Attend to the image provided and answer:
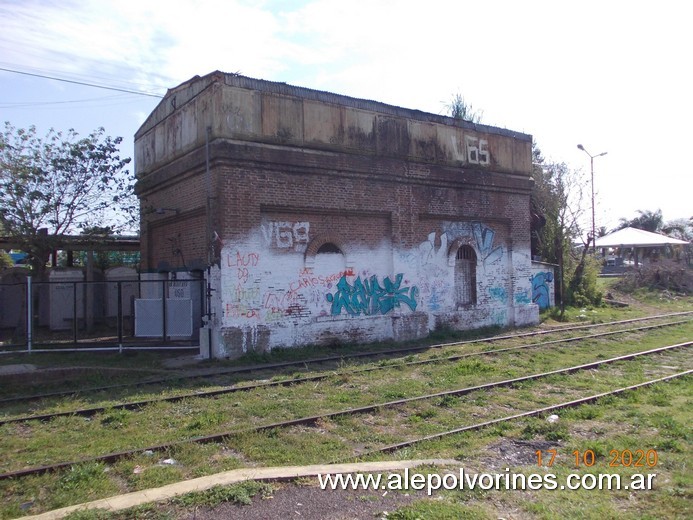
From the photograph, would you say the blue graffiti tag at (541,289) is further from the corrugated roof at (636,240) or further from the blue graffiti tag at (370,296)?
the corrugated roof at (636,240)

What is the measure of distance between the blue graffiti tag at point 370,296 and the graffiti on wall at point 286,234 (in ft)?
5.31

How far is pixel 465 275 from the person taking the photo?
18.5 meters

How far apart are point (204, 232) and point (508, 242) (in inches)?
426

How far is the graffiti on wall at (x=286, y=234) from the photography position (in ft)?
45.9

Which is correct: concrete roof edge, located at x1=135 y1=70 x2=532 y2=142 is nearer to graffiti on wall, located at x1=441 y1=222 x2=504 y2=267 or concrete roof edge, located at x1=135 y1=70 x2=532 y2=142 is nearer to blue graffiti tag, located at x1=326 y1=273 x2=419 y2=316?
graffiti on wall, located at x1=441 y1=222 x2=504 y2=267

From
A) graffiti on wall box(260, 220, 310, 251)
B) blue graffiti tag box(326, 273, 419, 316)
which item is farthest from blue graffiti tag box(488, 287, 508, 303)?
graffiti on wall box(260, 220, 310, 251)

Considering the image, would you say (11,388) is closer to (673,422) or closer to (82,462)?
(82,462)

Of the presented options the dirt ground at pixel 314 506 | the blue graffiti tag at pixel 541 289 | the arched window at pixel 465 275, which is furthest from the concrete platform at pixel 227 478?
the blue graffiti tag at pixel 541 289

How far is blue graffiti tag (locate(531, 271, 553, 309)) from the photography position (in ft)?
72.9

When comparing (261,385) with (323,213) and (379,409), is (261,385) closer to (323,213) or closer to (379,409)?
(379,409)

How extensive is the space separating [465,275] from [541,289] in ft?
18.9

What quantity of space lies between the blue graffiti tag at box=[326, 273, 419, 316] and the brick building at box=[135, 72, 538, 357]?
0.11 ft
